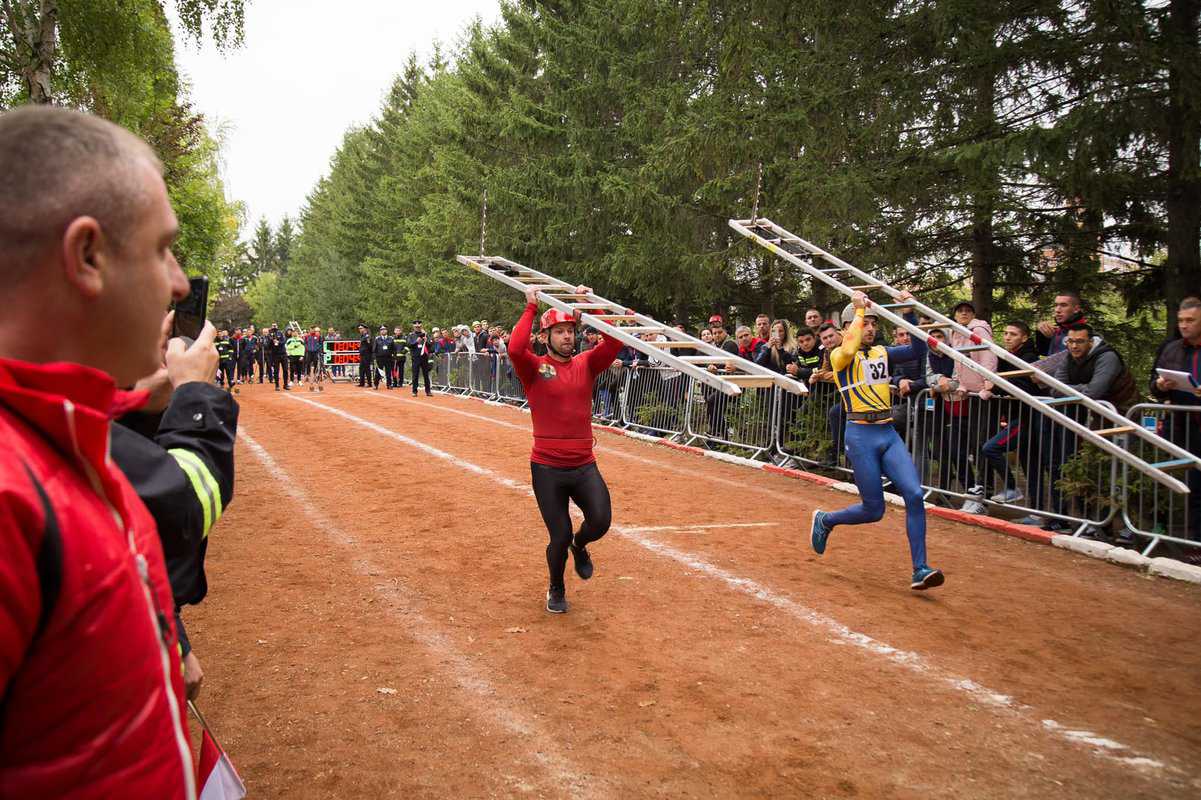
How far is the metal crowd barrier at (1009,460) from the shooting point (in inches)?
343

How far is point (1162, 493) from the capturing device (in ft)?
26.9

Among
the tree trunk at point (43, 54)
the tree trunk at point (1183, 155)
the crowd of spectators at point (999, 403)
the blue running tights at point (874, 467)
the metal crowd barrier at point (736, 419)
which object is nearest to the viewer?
the blue running tights at point (874, 467)

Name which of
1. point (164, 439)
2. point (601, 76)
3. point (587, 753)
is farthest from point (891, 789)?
point (601, 76)

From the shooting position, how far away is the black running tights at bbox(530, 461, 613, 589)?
6.36 m

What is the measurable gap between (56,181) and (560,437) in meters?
5.47

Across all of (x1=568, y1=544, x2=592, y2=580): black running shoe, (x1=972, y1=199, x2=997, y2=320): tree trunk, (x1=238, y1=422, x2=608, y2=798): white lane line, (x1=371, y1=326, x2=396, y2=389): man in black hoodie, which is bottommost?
(x1=238, y1=422, x2=608, y2=798): white lane line

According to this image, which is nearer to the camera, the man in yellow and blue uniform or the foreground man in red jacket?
the foreground man in red jacket

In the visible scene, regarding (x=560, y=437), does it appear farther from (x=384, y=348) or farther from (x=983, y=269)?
A: (x=384, y=348)

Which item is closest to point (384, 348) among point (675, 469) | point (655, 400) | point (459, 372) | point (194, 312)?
point (459, 372)

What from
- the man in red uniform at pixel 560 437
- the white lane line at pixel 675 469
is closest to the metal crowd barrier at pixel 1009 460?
the white lane line at pixel 675 469

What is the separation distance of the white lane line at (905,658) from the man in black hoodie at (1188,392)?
4.08 meters

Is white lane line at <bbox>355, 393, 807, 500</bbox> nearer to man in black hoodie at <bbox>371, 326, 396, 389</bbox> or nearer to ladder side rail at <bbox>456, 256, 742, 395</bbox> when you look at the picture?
ladder side rail at <bbox>456, 256, 742, 395</bbox>

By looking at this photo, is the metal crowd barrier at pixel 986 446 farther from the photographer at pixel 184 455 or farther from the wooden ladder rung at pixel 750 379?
the photographer at pixel 184 455

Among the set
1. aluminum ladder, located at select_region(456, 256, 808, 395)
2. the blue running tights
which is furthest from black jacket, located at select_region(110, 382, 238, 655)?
the blue running tights
